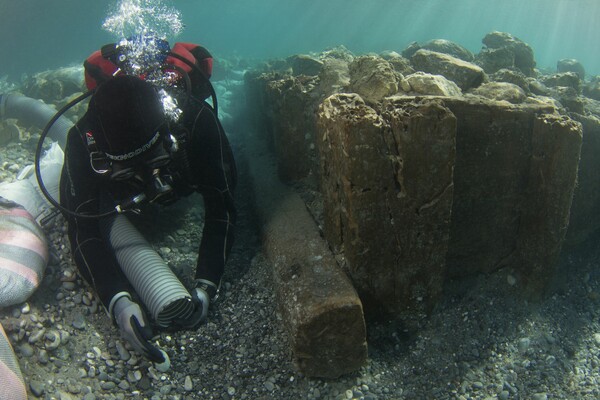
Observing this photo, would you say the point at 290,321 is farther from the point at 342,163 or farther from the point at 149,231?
the point at 149,231

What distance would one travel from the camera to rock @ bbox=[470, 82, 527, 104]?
3340mm

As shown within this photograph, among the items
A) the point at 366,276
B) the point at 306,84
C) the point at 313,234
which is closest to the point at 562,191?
the point at 366,276

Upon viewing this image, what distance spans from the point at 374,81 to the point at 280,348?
2509mm

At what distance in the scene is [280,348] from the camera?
2721 millimetres

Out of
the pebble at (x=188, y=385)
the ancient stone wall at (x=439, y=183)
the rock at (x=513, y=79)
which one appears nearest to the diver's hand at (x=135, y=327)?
the pebble at (x=188, y=385)

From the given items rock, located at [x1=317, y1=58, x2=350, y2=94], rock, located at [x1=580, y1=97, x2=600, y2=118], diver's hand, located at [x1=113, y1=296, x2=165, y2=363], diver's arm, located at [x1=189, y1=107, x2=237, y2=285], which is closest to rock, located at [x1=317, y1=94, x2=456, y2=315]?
diver's arm, located at [x1=189, y1=107, x2=237, y2=285]

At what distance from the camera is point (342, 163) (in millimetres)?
2355

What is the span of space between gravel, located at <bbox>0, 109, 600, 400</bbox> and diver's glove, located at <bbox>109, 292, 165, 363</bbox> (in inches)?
5.7

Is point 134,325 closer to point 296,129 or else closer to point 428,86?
point 296,129

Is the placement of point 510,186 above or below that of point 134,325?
above

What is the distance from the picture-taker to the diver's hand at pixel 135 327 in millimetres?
2465

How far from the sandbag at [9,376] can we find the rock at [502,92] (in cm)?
433

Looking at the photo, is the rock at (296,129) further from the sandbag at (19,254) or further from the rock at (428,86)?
the sandbag at (19,254)

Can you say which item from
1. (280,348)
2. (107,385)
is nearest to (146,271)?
(107,385)
